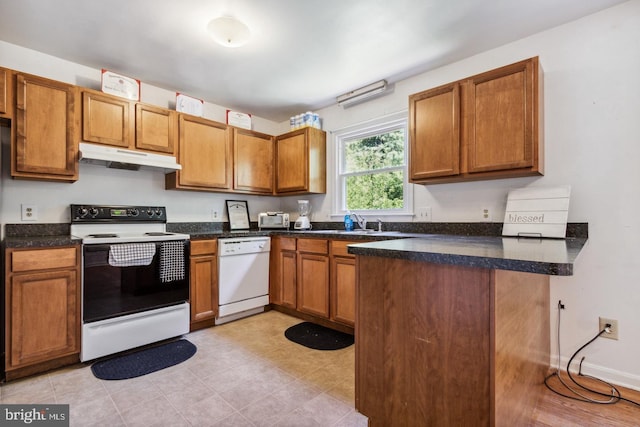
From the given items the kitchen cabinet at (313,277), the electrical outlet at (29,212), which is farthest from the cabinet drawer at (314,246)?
the electrical outlet at (29,212)

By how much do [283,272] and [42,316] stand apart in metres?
2.02

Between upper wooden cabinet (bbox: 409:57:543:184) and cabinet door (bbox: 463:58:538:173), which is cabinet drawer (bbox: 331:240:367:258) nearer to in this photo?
upper wooden cabinet (bbox: 409:57:543:184)

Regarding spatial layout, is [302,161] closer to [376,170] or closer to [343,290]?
[376,170]

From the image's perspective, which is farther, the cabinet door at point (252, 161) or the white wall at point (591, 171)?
the cabinet door at point (252, 161)

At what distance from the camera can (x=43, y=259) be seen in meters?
2.10

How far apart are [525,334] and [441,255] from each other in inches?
28.6

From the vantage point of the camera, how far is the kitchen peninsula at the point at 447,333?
3.48 feet

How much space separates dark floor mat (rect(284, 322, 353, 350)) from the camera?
2597mm

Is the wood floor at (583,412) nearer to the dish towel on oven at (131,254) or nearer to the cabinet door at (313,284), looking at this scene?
the cabinet door at (313,284)

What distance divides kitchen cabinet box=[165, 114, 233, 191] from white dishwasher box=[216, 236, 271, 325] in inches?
28.3

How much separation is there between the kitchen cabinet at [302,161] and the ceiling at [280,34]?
2.41 ft

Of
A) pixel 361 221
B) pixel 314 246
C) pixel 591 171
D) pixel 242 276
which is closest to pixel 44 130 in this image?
pixel 242 276

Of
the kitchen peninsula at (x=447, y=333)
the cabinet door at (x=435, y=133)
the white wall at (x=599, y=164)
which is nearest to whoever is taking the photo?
the kitchen peninsula at (x=447, y=333)

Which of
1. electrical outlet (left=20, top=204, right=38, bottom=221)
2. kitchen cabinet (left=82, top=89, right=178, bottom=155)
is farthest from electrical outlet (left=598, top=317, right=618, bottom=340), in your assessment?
electrical outlet (left=20, top=204, right=38, bottom=221)
